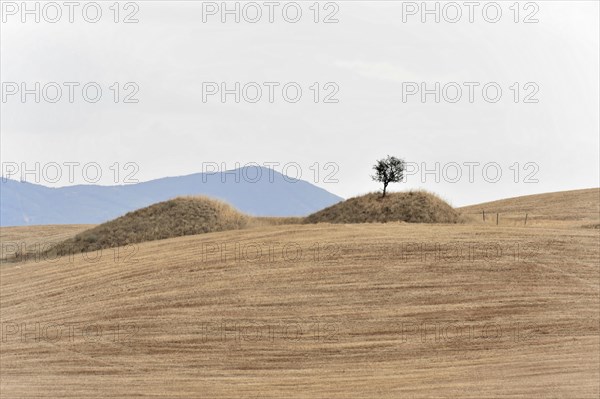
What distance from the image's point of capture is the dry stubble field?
2000 cm

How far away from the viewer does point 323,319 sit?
23938 millimetres

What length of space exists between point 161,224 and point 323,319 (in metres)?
17.7

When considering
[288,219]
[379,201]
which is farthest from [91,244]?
[379,201]

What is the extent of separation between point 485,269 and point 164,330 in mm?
9595

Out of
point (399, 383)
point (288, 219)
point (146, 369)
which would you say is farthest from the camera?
point (288, 219)

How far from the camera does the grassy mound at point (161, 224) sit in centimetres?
3953

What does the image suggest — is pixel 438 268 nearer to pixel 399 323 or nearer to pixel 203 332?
pixel 399 323

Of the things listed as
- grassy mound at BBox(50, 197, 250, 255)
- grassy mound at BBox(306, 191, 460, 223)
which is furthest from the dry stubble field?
grassy mound at BBox(50, 197, 250, 255)

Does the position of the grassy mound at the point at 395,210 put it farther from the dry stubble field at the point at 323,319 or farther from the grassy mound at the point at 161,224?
the dry stubble field at the point at 323,319

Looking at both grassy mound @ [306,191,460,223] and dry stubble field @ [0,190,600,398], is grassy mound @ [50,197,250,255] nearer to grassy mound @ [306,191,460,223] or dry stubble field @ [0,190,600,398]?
grassy mound @ [306,191,460,223]

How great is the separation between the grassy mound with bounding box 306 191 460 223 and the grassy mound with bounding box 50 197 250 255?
436cm

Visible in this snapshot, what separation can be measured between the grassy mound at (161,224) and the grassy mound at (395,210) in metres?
4.36

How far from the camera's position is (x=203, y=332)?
23.7 meters

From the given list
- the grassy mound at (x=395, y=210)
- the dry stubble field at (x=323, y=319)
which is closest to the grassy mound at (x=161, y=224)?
the grassy mound at (x=395, y=210)
